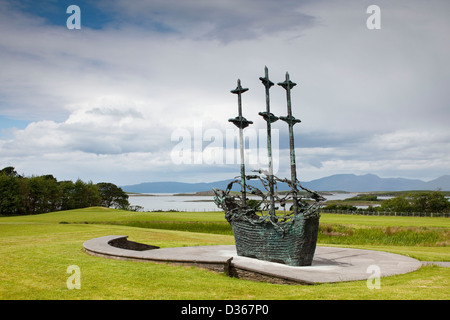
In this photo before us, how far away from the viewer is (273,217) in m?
15.2

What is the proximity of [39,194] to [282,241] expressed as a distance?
74.0 m

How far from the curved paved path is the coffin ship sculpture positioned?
527mm

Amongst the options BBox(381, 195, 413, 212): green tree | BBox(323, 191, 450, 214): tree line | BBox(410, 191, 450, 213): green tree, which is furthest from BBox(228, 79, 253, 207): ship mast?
BBox(410, 191, 450, 213): green tree

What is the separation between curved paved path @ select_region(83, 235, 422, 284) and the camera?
12370mm

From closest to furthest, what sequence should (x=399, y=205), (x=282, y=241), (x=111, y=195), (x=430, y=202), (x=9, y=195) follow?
(x=282, y=241) → (x=9, y=195) → (x=430, y=202) → (x=399, y=205) → (x=111, y=195)

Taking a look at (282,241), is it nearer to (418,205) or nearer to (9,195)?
(418,205)

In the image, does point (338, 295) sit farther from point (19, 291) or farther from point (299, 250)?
point (19, 291)

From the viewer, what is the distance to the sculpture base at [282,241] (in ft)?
47.4

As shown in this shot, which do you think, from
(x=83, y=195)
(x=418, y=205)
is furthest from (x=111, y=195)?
(x=418, y=205)

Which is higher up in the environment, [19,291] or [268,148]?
[268,148]

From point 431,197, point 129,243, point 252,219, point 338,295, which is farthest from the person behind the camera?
point 431,197
